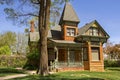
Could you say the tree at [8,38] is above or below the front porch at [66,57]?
above

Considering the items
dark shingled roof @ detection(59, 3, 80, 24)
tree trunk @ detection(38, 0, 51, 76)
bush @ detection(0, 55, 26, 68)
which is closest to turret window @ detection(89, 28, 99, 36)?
dark shingled roof @ detection(59, 3, 80, 24)

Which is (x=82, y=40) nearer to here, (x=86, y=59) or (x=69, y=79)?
(x=86, y=59)

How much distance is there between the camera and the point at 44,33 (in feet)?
75.8

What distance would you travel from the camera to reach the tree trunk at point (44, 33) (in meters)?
22.6

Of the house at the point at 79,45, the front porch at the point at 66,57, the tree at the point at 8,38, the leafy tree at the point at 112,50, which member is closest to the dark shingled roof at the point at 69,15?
the house at the point at 79,45

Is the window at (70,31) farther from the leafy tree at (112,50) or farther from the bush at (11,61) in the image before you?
the leafy tree at (112,50)

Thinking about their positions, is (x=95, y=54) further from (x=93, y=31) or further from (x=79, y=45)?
(x=93, y=31)

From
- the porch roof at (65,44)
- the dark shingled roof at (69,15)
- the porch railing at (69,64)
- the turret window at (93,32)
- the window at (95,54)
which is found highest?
the dark shingled roof at (69,15)

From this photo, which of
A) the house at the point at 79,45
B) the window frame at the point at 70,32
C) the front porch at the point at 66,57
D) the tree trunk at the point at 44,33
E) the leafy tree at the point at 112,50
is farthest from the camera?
the leafy tree at the point at 112,50

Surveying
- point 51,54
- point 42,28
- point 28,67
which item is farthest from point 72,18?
point 42,28

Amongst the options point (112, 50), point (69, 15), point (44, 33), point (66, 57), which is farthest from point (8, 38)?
point (44, 33)

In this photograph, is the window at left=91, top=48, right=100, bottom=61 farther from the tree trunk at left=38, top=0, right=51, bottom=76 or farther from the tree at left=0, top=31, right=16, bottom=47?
the tree at left=0, top=31, right=16, bottom=47

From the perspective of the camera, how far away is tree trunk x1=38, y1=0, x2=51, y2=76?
74.2ft

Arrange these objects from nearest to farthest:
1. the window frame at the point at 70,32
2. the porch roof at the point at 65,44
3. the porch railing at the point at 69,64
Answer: the porch roof at the point at 65,44 → the porch railing at the point at 69,64 → the window frame at the point at 70,32
